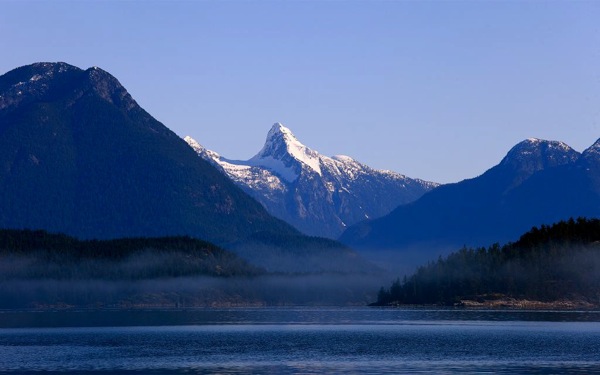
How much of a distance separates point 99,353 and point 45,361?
18.3m

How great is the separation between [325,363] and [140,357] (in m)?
32.5

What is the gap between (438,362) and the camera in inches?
6732

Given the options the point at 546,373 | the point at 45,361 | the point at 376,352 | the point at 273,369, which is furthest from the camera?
the point at 376,352

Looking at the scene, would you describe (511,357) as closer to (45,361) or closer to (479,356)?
(479,356)

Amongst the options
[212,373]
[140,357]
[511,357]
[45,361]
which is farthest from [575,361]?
[45,361]

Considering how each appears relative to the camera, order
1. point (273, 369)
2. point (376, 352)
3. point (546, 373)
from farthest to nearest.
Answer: point (376, 352), point (273, 369), point (546, 373)

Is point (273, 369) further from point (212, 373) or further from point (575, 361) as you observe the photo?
point (575, 361)

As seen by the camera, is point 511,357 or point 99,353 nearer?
point 511,357

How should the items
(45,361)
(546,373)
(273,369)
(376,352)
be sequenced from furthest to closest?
(376,352) < (45,361) < (273,369) < (546,373)

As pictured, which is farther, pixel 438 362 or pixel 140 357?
pixel 140 357

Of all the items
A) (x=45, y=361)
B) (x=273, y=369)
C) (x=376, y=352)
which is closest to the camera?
(x=273, y=369)

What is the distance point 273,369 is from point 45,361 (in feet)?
127

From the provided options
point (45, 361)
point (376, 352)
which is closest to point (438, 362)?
point (376, 352)

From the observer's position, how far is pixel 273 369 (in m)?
162
